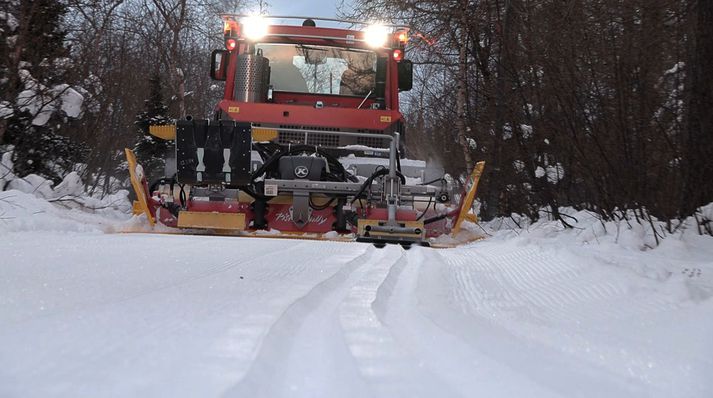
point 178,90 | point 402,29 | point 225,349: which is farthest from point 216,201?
point 178,90

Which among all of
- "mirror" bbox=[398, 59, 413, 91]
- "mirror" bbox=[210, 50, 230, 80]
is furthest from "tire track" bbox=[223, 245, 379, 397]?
"mirror" bbox=[210, 50, 230, 80]

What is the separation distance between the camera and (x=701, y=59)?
5059mm

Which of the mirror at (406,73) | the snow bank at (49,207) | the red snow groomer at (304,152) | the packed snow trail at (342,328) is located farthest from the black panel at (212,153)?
the mirror at (406,73)

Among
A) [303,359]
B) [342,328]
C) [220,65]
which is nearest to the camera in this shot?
[303,359]

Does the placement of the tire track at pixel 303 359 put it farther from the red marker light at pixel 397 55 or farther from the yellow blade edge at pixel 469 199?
the red marker light at pixel 397 55

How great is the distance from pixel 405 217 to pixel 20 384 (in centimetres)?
599

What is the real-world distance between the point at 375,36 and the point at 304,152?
247 centimetres

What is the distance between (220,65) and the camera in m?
9.10

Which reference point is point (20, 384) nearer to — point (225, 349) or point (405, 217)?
point (225, 349)

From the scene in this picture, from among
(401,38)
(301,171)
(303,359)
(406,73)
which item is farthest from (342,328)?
(401,38)

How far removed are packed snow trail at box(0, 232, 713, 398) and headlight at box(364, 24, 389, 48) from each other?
216 inches

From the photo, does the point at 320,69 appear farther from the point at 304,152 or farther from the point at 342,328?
the point at 342,328

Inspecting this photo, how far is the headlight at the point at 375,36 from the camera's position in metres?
9.15

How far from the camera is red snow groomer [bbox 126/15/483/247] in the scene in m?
6.86
